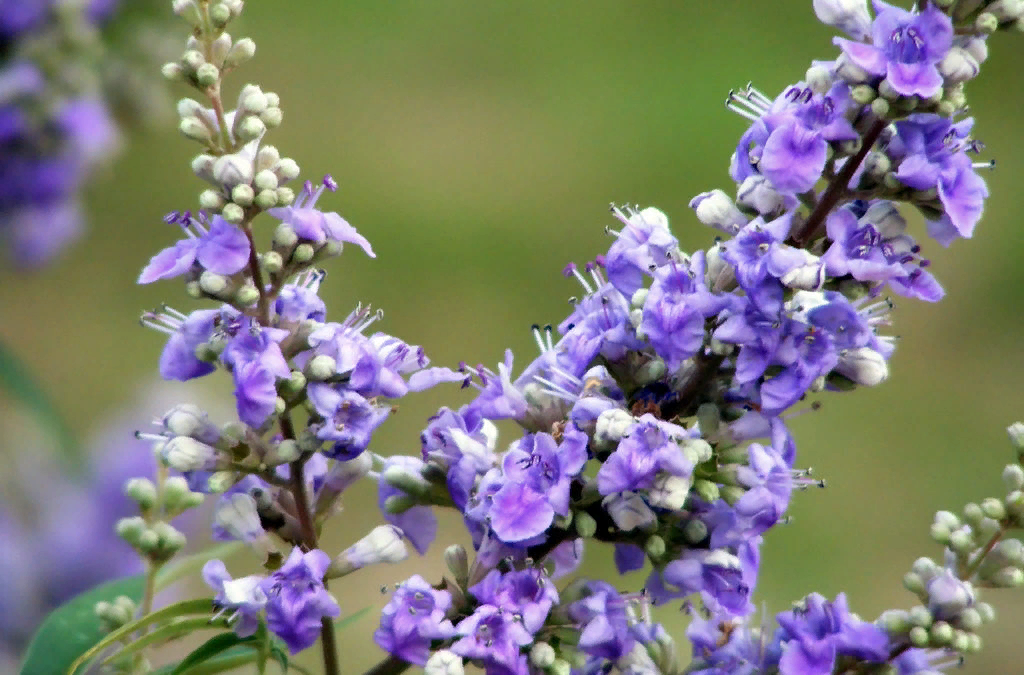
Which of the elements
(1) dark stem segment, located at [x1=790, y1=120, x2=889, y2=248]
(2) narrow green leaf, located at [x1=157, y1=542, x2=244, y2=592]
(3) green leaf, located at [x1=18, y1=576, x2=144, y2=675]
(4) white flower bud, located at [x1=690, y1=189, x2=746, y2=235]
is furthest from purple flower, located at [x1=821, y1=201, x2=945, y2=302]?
(3) green leaf, located at [x1=18, y1=576, x2=144, y2=675]

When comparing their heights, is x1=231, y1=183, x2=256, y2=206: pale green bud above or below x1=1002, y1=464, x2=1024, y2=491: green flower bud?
above

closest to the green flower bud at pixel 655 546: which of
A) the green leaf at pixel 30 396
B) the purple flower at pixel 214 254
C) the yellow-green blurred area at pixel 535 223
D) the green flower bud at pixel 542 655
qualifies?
the green flower bud at pixel 542 655

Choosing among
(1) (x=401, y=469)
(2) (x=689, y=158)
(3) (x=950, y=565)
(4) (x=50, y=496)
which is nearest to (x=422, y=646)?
(1) (x=401, y=469)

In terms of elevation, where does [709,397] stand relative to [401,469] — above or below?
above

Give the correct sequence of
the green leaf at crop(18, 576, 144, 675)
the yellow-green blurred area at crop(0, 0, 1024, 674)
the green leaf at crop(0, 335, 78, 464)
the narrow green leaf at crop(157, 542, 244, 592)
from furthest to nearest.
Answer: the yellow-green blurred area at crop(0, 0, 1024, 674) < the green leaf at crop(0, 335, 78, 464) < the narrow green leaf at crop(157, 542, 244, 592) < the green leaf at crop(18, 576, 144, 675)

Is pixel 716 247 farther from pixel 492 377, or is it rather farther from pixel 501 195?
pixel 501 195

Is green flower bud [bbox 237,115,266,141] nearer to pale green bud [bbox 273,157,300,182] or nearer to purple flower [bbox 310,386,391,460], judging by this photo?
pale green bud [bbox 273,157,300,182]
